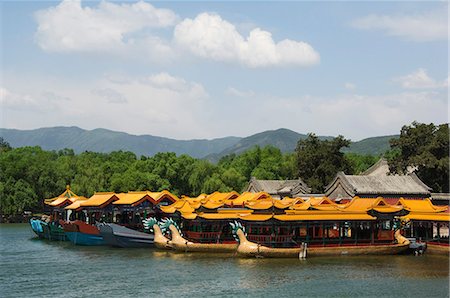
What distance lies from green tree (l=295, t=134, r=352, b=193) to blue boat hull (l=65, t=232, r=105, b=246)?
3142 cm

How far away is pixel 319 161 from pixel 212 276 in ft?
149

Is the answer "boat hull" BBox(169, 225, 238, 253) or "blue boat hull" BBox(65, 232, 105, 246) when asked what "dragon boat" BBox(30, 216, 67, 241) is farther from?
"boat hull" BBox(169, 225, 238, 253)

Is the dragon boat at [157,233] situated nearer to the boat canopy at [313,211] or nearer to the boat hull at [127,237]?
the boat hull at [127,237]

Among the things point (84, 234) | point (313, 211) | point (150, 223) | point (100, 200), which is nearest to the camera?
point (313, 211)

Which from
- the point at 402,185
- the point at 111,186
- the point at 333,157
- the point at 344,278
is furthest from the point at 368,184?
the point at 111,186

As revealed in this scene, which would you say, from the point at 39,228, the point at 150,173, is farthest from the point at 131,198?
the point at 150,173

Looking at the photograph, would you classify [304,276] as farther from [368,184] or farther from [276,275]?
[368,184]

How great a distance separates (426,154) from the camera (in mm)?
63844

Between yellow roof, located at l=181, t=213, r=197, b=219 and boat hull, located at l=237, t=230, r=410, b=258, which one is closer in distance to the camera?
boat hull, located at l=237, t=230, r=410, b=258

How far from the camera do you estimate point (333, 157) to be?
77.9 meters

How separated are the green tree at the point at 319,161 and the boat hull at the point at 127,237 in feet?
103

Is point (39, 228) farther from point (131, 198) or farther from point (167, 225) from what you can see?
point (167, 225)

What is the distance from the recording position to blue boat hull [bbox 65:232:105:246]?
5188 centimetres

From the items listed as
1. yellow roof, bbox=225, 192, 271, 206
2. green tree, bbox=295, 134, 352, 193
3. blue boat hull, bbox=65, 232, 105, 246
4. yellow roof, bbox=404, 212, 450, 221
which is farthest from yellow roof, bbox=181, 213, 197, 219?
green tree, bbox=295, 134, 352, 193
